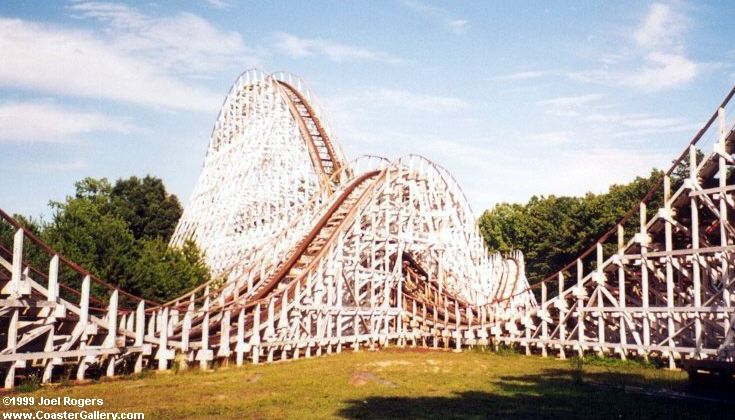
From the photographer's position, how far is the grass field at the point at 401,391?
9.88 m

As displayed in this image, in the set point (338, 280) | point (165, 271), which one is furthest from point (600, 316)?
point (165, 271)

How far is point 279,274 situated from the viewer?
63.7 feet

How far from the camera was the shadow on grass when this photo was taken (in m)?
9.71

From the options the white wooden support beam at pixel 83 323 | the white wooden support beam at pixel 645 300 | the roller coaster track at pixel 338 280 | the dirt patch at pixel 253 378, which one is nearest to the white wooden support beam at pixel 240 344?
the roller coaster track at pixel 338 280

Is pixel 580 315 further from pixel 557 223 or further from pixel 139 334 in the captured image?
pixel 557 223

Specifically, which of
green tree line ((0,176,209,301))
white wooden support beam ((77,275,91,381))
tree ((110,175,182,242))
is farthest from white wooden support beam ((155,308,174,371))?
tree ((110,175,182,242))

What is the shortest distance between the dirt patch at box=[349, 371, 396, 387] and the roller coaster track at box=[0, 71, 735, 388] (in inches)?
134

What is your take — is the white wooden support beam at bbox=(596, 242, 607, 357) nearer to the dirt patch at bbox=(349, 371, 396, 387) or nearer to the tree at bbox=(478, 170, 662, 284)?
the dirt patch at bbox=(349, 371, 396, 387)

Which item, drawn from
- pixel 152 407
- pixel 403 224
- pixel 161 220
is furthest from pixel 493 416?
pixel 161 220

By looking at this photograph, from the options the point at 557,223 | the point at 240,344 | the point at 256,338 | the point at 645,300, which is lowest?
the point at 240,344

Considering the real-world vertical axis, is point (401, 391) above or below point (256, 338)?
below

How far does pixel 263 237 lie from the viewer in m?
26.6

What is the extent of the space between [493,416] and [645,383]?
202 inches

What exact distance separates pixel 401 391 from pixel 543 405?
252cm
